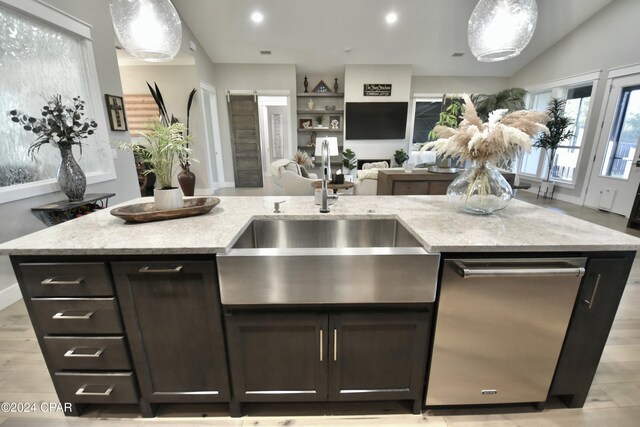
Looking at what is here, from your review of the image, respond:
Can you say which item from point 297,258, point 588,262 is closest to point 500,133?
point 588,262

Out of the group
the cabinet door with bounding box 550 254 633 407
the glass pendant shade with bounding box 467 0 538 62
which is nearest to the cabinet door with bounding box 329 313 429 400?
the cabinet door with bounding box 550 254 633 407

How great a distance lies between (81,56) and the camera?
9.25 ft

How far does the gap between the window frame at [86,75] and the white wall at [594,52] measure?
7.35 meters

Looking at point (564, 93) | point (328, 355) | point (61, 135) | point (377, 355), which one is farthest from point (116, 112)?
point (564, 93)

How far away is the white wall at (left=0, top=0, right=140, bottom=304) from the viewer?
2195 mm

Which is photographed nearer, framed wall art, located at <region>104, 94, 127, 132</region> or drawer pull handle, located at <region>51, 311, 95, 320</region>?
drawer pull handle, located at <region>51, 311, 95, 320</region>

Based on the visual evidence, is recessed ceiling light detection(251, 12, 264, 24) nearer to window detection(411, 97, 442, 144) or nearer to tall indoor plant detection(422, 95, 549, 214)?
window detection(411, 97, 442, 144)

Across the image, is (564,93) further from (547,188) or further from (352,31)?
(352,31)

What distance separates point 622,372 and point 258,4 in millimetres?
6239

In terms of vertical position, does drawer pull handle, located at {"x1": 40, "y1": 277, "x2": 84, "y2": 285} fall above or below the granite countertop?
below

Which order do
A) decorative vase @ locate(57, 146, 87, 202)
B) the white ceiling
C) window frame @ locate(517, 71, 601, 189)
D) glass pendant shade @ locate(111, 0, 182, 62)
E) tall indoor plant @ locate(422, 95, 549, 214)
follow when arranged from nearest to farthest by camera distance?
tall indoor plant @ locate(422, 95, 549, 214), glass pendant shade @ locate(111, 0, 182, 62), decorative vase @ locate(57, 146, 87, 202), the white ceiling, window frame @ locate(517, 71, 601, 189)

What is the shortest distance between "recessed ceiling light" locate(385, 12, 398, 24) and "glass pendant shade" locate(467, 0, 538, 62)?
162 inches

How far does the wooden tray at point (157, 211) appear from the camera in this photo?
1.32m

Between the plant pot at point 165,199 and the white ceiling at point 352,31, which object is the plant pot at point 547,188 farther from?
the plant pot at point 165,199
